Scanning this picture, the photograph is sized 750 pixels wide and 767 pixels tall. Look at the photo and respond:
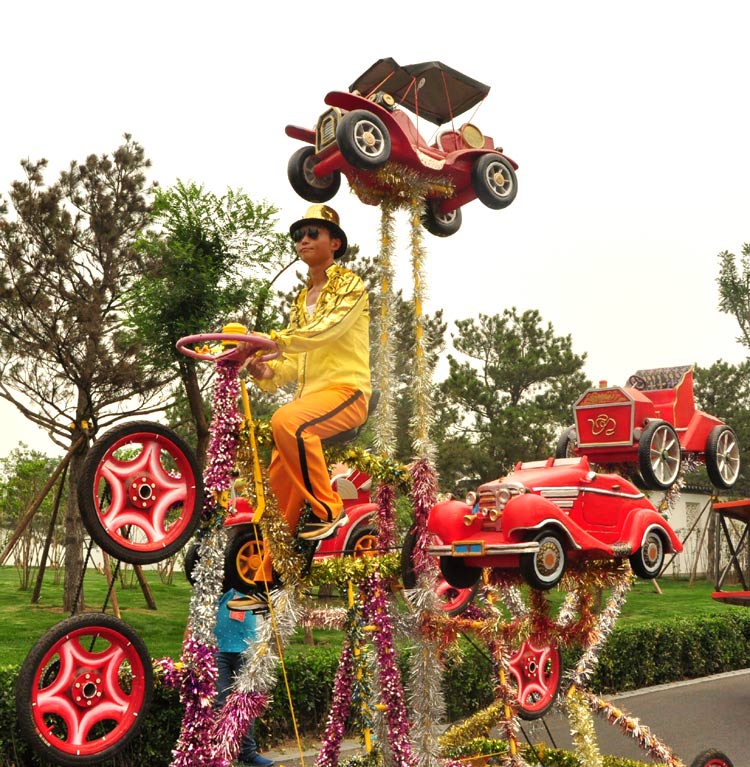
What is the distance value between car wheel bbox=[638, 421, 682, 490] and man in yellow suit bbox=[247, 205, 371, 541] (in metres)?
2.13

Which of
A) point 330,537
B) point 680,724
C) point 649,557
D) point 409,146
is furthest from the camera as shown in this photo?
point 680,724

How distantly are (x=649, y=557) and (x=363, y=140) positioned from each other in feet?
9.87

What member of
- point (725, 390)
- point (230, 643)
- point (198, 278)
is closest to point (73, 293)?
point (198, 278)

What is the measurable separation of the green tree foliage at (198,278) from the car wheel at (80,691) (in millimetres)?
5956

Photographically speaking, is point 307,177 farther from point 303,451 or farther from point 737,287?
point 737,287

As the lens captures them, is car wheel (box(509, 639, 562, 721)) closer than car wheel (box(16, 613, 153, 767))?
No

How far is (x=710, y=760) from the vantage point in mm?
5246

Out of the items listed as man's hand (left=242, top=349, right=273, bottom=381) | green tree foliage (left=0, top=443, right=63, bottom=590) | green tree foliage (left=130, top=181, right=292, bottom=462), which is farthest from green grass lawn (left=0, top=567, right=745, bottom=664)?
man's hand (left=242, top=349, right=273, bottom=381)

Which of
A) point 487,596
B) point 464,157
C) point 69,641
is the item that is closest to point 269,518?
point 69,641

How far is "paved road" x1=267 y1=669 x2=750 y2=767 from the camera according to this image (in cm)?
720

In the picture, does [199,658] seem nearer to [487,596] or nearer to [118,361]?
[487,596]

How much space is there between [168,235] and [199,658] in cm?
790

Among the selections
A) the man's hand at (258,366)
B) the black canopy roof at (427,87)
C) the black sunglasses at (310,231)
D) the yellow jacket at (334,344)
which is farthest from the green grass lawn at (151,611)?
the black canopy roof at (427,87)

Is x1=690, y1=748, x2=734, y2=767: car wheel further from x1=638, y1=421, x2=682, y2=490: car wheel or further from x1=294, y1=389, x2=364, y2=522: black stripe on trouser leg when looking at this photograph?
x1=294, y1=389, x2=364, y2=522: black stripe on trouser leg
